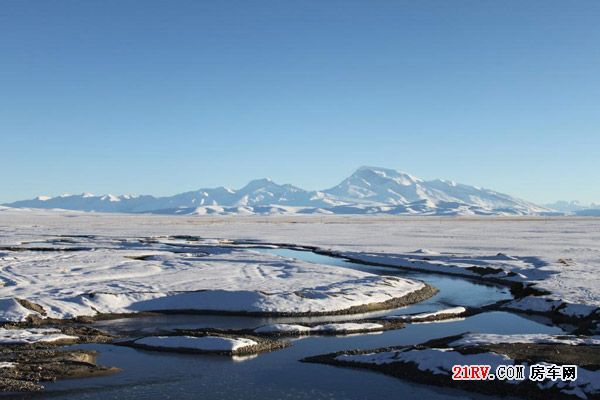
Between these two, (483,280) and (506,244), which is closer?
(483,280)

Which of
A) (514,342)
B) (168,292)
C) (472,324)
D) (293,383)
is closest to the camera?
(293,383)

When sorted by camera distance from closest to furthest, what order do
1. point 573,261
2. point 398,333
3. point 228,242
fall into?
1. point 398,333
2. point 573,261
3. point 228,242

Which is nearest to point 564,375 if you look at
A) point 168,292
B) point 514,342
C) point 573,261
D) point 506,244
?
point 514,342

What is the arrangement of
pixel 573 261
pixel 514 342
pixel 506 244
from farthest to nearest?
pixel 506 244 < pixel 573 261 < pixel 514 342

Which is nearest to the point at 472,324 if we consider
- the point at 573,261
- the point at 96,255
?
the point at 573,261

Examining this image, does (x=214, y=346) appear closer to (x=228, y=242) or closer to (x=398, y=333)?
(x=398, y=333)

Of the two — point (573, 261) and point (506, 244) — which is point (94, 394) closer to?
point (573, 261)

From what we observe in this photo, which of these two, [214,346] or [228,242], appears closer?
[214,346]

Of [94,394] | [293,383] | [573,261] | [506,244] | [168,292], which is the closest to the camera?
[94,394]
